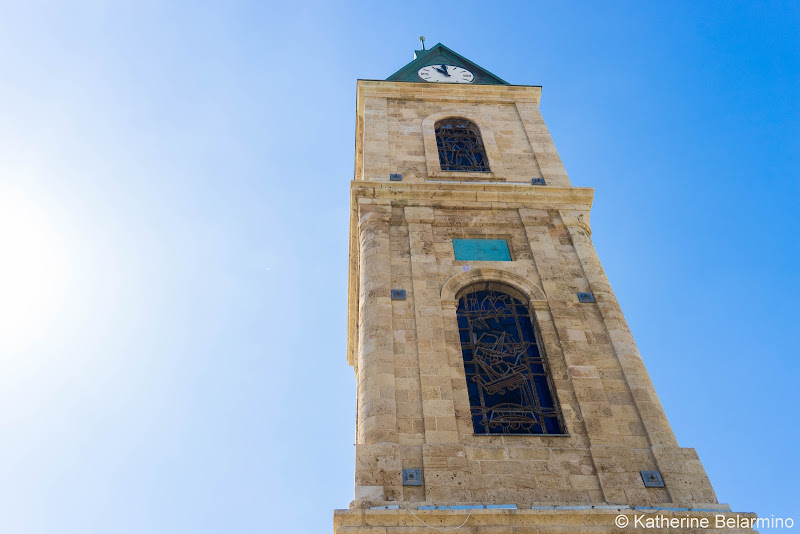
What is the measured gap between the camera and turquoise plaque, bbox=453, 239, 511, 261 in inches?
520

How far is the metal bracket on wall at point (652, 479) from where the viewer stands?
30.2 feet

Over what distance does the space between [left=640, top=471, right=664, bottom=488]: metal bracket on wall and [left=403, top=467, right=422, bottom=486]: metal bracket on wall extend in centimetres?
307

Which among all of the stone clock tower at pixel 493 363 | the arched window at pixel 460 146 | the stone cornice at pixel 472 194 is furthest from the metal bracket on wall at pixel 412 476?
the arched window at pixel 460 146

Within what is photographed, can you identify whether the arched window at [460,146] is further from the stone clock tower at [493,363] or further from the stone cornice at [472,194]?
the stone cornice at [472,194]

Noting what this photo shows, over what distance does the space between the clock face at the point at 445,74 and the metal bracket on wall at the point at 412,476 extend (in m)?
13.9

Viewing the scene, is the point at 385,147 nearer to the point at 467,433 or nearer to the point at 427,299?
the point at 427,299

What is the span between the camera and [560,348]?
37.3 feet

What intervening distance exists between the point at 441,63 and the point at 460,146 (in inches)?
235

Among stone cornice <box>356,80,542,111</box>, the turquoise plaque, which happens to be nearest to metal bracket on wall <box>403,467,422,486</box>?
the turquoise plaque

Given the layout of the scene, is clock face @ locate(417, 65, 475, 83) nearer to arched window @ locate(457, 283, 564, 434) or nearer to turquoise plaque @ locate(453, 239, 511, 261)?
turquoise plaque @ locate(453, 239, 511, 261)

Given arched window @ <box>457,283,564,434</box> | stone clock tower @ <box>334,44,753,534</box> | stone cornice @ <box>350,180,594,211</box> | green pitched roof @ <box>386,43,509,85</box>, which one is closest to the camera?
stone clock tower @ <box>334,44,753,534</box>

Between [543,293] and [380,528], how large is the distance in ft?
18.8

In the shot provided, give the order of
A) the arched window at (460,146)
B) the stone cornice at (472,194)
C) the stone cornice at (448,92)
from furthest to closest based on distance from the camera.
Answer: the stone cornice at (448,92), the arched window at (460,146), the stone cornice at (472,194)

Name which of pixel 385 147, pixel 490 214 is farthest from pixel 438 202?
pixel 385 147
